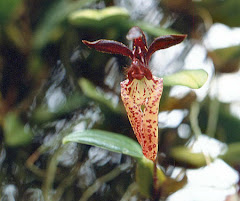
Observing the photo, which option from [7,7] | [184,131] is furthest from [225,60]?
[7,7]

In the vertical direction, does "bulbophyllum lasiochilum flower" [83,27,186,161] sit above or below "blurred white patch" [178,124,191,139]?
above

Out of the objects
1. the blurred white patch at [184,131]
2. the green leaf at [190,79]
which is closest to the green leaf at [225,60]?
the blurred white patch at [184,131]

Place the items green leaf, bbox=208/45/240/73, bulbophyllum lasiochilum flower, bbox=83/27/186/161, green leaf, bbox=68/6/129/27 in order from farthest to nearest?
1. green leaf, bbox=208/45/240/73
2. green leaf, bbox=68/6/129/27
3. bulbophyllum lasiochilum flower, bbox=83/27/186/161

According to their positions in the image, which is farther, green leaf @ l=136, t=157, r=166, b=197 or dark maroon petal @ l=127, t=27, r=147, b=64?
green leaf @ l=136, t=157, r=166, b=197

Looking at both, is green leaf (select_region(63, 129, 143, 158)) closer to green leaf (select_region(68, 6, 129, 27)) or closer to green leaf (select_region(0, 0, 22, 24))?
green leaf (select_region(68, 6, 129, 27))

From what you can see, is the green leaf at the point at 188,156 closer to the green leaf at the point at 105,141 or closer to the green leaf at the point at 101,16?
the green leaf at the point at 105,141

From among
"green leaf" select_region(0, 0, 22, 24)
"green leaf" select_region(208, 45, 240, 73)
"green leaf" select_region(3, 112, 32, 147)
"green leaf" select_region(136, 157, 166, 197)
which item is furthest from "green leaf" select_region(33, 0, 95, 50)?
"green leaf" select_region(136, 157, 166, 197)
